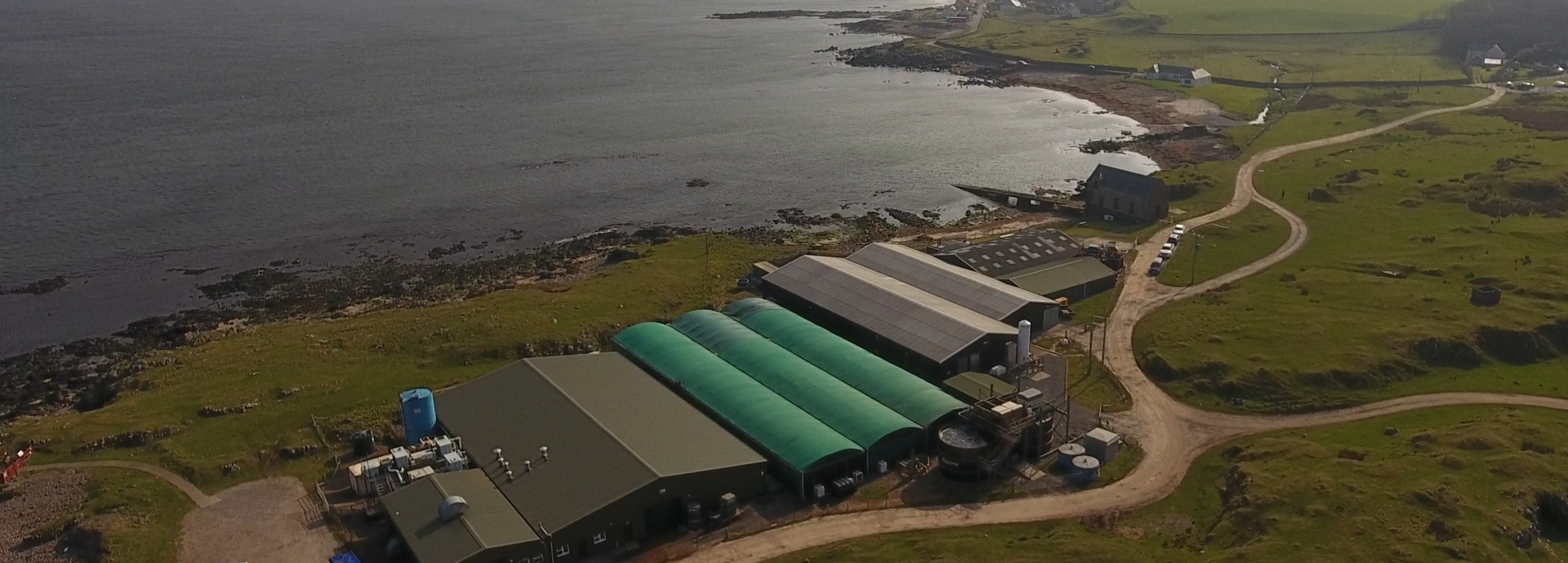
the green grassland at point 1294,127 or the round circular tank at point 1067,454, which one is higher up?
the green grassland at point 1294,127

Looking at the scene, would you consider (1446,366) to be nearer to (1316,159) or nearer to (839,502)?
(839,502)

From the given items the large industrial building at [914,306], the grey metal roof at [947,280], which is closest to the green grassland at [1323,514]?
the large industrial building at [914,306]

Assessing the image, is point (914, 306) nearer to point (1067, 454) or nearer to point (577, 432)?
point (1067, 454)

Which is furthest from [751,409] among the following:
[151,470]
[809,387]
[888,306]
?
[151,470]

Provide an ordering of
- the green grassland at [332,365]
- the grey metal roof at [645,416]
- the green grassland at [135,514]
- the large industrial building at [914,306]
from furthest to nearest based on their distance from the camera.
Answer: the large industrial building at [914,306] < the green grassland at [332,365] < the grey metal roof at [645,416] < the green grassland at [135,514]

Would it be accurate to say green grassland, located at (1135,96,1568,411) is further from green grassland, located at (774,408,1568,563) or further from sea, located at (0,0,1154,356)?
sea, located at (0,0,1154,356)

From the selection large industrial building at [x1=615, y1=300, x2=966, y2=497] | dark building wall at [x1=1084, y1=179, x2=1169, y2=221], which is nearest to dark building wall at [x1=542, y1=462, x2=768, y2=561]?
large industrial building at [x1=615, y1=300, x2=966, y2=497]

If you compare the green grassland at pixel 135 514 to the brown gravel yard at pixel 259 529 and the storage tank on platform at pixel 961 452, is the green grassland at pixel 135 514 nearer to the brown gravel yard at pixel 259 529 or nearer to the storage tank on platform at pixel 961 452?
the brown gravel yard at pixel 259 529
